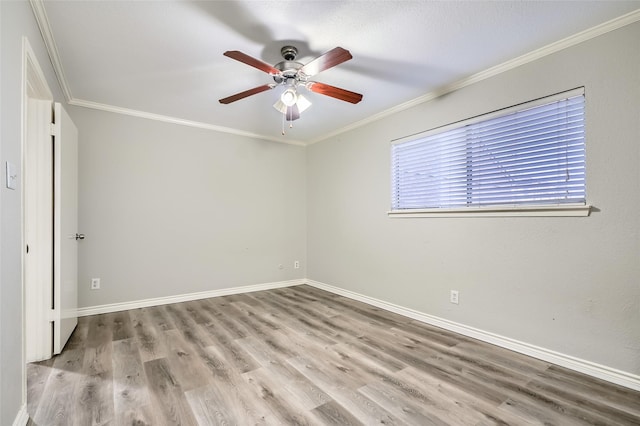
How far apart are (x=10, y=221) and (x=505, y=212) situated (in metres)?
3.28

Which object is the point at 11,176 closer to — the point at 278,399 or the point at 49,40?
the point at 49,40

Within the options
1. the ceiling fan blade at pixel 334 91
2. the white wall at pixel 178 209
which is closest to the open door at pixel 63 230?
the white wall at pixel 178 209

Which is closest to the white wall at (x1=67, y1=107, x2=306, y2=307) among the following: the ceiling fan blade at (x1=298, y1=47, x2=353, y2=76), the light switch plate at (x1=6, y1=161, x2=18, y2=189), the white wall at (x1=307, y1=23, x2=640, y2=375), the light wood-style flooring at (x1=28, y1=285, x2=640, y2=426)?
the light wood-style flooring at (x1=28, y1=285, x2=640, y2=426)

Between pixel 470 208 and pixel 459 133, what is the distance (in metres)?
0.76

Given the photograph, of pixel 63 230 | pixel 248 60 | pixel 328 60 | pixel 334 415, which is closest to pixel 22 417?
pixel 63 230

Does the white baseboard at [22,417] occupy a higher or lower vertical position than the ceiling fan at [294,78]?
lower

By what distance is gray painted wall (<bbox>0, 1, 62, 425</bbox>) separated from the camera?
1303 millimetres

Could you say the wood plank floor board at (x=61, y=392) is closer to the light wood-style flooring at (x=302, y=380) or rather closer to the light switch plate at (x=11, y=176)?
the light wood-style flooring at (x=302, y=380)

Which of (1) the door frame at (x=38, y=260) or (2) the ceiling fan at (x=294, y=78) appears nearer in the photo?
(2) the ceiling fan at (x=294, y=78)

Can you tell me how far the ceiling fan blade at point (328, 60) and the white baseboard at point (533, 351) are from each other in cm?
257

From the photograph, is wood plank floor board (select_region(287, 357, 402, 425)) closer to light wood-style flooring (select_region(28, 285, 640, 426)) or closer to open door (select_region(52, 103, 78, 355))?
light wood-style flooring (select_region(28, 285, 640, 426))

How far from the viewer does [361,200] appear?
13.1 ft

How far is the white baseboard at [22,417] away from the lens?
1430 millimetres

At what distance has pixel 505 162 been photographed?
8.30 feet
